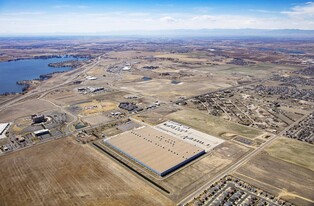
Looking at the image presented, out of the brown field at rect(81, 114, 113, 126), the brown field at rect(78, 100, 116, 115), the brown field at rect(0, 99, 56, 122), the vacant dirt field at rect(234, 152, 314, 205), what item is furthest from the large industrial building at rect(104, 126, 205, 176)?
the brown field at rect(0, 99, 56, 122)

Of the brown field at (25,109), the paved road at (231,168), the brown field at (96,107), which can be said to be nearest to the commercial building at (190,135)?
the paved road at (231,168)

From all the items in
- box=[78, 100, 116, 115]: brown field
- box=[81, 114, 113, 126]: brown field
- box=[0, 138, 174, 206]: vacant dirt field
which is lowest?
box=[0, 138, 174, 206]: vacant dirt field

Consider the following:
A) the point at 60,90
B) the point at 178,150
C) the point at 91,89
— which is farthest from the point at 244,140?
the point at 60,90

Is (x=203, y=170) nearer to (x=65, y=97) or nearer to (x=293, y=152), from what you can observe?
(x=293, y=152)

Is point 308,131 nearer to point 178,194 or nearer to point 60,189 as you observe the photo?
point 178,194

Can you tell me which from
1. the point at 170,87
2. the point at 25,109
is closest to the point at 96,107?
the point at 25,109

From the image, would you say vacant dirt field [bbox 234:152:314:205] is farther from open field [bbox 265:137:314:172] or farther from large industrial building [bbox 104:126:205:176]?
large industrial building [bbox 104:126:205:176]
